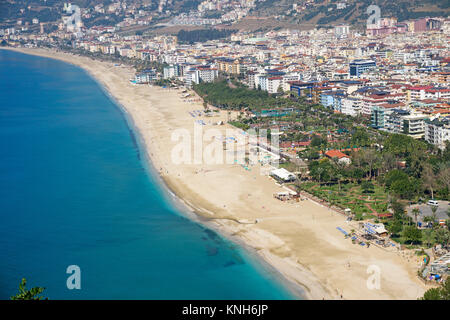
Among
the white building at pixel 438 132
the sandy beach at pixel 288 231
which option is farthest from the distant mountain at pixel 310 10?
the sandy beach at pixel 288 231

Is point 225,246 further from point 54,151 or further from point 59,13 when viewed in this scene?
point 59,13

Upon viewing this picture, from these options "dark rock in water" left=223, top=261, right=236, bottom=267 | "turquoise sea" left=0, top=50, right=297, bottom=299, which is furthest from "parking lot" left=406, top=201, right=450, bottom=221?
"dark rock in water" left=223, top=261, right=236, bottom=267

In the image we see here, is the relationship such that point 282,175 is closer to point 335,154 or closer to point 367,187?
point 367,187

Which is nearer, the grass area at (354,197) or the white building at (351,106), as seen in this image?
the grass area at (354,197)

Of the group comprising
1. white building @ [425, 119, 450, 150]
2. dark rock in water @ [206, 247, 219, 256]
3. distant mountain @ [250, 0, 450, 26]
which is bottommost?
dark rock in water @ [206, 247, 219, 256]

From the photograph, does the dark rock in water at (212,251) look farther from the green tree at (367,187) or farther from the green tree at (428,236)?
the green tree at (367,187)

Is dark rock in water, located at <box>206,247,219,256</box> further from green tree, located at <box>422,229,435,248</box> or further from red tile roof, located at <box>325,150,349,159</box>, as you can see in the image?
red tile roof, located at <box>325,150,349,159</box>

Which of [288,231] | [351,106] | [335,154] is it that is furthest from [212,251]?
[351,106]
